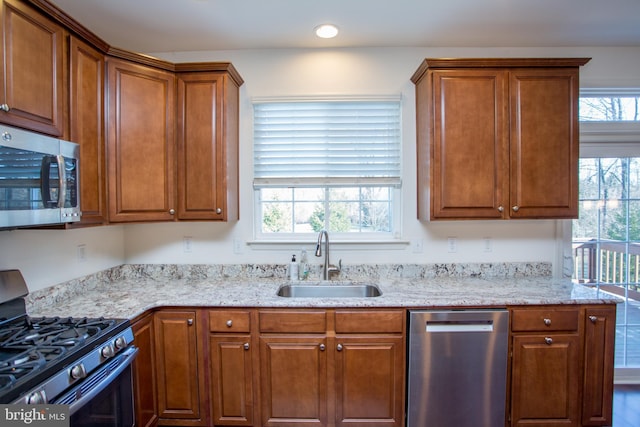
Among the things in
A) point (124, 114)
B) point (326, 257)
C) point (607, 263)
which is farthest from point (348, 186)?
point (607, 263)

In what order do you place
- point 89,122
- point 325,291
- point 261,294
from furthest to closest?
point 325,291 < point 261,294 < point 89,122

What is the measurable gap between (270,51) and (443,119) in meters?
1.48

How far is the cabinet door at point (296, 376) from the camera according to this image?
6.06 ft

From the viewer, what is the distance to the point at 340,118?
248cm

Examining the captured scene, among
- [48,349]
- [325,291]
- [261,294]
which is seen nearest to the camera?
[48,349]

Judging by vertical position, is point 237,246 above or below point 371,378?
above

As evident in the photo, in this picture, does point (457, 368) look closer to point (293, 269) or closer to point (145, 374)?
point (293, 269)

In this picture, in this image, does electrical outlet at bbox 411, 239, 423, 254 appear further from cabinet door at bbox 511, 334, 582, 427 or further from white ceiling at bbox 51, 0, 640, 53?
white ceiling at bbox 51, 0, 640, 53

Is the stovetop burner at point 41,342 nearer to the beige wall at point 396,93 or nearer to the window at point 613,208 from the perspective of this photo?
the beige wall at point 396,93

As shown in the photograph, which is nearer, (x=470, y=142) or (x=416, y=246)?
(x=470, y=142)

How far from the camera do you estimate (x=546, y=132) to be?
2.10 meters

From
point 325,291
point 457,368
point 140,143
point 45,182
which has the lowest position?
point 457,368

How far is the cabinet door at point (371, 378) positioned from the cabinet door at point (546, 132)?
4.91 ft

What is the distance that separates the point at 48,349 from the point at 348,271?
5.96 ft
